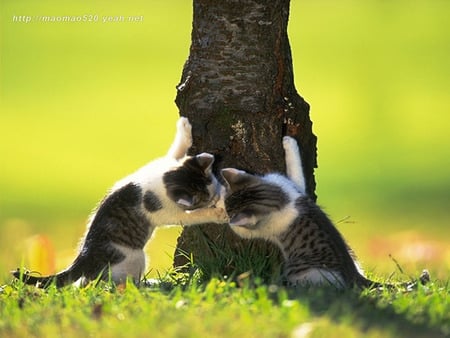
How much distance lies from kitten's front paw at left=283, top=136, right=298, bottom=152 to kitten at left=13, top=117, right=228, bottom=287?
598 mm

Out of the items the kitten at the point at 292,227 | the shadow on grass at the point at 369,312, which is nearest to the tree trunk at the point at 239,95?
the kitten at the point at 292,227

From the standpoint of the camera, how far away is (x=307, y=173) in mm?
7129

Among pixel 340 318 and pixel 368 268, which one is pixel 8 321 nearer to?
pixel 340 318

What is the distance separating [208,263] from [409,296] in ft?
4.87

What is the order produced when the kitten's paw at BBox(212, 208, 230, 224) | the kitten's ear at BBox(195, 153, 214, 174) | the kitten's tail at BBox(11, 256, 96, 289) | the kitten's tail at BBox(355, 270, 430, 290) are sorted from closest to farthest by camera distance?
the kitten's tail at BBox(355, 270, 430, 290) < the kitten's tail at BBox(11, 256, 96, 289) < the kitten's ear at BBox(195, 153, 214, 174) < the kitten's paw at BBox(212, 208, 230, 224)

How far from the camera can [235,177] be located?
658 cm

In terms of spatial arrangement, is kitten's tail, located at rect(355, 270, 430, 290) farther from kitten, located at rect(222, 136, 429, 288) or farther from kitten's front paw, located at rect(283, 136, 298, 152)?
kitten's front paw, located at rect(283, 136, 298, 152)

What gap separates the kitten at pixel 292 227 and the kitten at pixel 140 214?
203 millimetres

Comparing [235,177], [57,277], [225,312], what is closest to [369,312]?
[225,312]

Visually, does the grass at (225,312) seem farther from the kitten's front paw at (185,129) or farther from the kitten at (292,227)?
the kitten's front paw at (185,129)

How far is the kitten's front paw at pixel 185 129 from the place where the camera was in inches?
271

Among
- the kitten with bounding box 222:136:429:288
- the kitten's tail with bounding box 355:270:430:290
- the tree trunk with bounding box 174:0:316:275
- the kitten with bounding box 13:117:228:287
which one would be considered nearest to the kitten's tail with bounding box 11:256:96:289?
the kitten with bounding box 13:117:228:287

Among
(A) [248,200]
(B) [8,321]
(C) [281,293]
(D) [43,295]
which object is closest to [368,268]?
(A) [248,200]

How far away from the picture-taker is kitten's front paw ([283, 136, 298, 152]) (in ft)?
22.4
